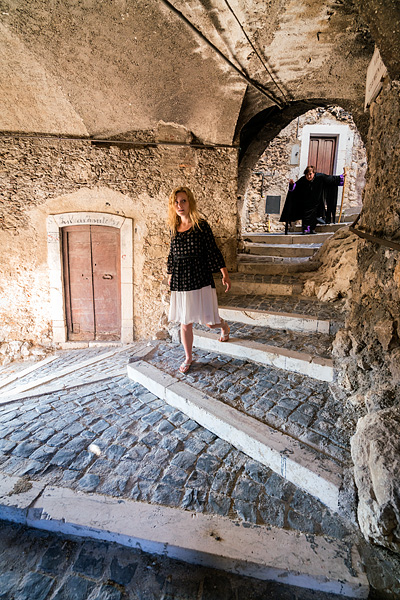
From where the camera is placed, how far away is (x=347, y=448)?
2.04 meters

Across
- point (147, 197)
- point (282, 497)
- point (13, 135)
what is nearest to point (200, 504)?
point (282, 497)

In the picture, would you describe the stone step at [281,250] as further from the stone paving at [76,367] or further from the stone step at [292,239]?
the stone paving at [76,367]

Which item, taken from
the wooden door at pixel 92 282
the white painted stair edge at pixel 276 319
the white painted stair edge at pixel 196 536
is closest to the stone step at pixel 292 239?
the wooden door at pixel 92 282

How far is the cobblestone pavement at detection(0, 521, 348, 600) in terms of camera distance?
1481 millimetres

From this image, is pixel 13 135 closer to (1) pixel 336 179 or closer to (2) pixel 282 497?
(2) pixel 282 497

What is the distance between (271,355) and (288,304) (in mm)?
1616

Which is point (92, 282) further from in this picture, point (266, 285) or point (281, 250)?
point (281, 250)

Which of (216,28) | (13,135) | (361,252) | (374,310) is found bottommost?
(374,310)

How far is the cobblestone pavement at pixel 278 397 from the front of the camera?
2.20 m

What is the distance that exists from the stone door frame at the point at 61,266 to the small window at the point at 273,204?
28.3 ft

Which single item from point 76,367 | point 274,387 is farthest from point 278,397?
point 76,367

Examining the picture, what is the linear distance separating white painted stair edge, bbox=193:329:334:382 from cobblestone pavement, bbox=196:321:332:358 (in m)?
0.11

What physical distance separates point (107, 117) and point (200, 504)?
590cm

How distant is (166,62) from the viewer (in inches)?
179
